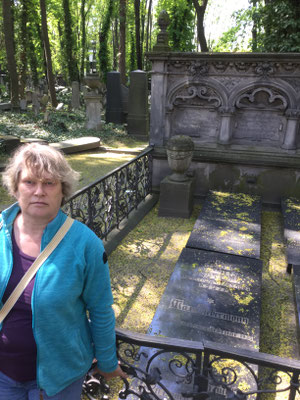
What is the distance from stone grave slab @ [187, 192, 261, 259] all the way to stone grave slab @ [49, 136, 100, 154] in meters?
6.09

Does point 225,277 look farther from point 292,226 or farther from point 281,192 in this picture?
point 281,192

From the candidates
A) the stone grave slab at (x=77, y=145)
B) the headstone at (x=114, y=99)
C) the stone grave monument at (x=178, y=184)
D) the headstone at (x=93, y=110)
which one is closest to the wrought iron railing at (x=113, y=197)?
the stone grave monument at (x=178, y=184)

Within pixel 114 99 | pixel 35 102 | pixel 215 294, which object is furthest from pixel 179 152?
pixel 35 102

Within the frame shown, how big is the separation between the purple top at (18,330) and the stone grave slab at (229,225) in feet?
11.2

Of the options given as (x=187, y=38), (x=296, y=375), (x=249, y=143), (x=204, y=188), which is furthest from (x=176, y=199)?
(x=187, y=38)

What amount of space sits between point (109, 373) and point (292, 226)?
14.8 feet

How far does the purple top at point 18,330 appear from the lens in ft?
4.87

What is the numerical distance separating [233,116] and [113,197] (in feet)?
10.9

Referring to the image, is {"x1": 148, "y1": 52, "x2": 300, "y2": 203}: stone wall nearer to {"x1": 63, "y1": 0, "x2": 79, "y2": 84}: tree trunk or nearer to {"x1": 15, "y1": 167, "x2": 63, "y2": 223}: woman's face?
{"x1": 15, "y1": 167, "x2": 63, "y2": 223}: woman's face

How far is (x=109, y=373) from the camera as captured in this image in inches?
68.6

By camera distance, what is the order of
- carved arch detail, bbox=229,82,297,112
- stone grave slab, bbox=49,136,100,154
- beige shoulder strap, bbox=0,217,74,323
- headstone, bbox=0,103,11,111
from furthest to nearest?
headstone, bbox=0,103,11,111, stone grave slab, bbox=49,136,100,154, carved arch detail, bbox=229,82,297,112, beige shoulder strap, bbox=0,217,74,323

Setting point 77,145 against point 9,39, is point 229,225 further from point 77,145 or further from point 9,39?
point 9,39

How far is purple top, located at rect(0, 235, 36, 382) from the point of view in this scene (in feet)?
4.87

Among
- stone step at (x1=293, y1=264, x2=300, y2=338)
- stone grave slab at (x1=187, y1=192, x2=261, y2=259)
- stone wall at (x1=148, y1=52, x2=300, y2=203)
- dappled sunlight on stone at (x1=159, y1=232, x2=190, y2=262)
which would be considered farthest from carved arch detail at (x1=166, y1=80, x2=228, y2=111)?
A: stone step at (x1=293, y1=264, x2=300, y2=338)
